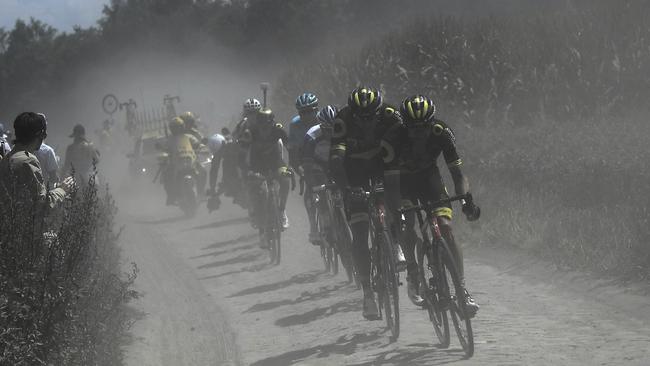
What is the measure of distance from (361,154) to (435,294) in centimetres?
165

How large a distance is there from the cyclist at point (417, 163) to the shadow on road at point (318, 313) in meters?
2.02

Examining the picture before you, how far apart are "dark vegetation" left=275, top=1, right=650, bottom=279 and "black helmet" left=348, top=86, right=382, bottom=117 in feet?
11.6

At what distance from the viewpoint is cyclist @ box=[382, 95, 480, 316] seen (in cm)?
882

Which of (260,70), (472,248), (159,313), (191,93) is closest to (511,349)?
(159,313)

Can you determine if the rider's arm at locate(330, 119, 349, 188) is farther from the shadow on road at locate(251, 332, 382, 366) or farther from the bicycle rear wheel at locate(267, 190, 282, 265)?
the bicycle rear wheel at locate(267, 190, 282, 265)

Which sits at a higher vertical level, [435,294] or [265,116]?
[265,116]

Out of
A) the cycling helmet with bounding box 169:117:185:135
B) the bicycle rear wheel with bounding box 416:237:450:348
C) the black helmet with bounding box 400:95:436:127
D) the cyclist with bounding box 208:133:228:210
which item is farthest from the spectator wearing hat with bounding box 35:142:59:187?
the cycling helmet with bounding box 169:117:185:135

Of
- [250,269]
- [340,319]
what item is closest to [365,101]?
[340,319]

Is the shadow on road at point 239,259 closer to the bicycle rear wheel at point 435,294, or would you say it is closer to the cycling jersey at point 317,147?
the cycling jersey at point 317,147

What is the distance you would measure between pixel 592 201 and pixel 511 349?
6447mm

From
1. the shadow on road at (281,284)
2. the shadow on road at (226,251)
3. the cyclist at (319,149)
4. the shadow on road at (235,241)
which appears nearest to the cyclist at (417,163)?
the cyclist at (319,149)

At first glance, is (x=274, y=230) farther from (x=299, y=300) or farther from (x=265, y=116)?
(x=299, y=300)

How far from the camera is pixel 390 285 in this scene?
9.63 m

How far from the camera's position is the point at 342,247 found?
12.3 meters
